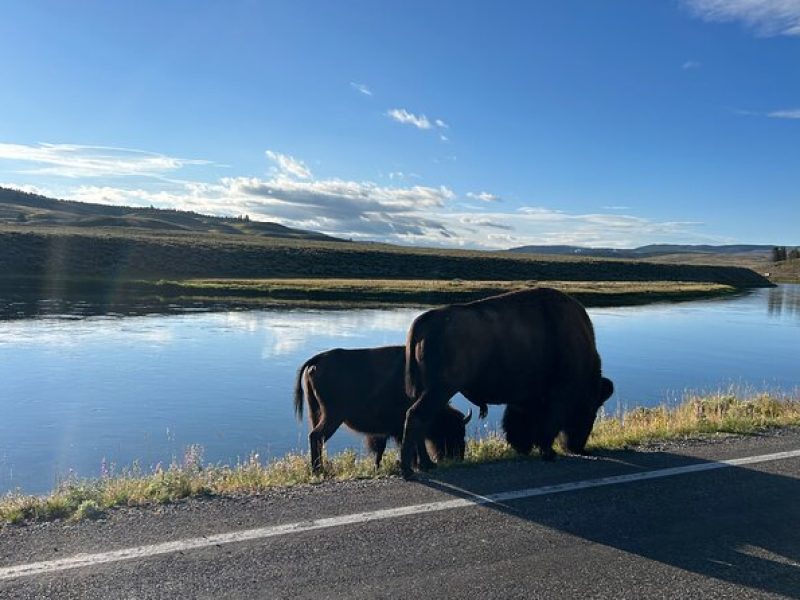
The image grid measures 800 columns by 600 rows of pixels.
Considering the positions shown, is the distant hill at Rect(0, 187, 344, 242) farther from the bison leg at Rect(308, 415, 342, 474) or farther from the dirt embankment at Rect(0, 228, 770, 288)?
the bison leg at Rect(308, 415, 342, 474)

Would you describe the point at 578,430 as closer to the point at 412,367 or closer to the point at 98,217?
the point at 412,367

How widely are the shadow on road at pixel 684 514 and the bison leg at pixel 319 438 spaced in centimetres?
160

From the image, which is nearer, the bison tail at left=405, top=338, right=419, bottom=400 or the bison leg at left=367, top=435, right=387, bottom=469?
the bison tail at left=405, top=338, right=419, bottom=400

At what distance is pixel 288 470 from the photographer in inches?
290

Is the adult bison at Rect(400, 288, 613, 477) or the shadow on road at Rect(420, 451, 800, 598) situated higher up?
the adult bison at Rect(400, 288, 613, 477)

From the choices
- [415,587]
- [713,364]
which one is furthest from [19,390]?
[713,364]

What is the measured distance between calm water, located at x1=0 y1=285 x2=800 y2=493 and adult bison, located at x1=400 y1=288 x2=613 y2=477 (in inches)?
212

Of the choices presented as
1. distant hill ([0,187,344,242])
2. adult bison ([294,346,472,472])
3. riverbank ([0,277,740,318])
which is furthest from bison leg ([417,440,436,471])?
distant hill ([0,187,344,242])

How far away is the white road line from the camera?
4.09m

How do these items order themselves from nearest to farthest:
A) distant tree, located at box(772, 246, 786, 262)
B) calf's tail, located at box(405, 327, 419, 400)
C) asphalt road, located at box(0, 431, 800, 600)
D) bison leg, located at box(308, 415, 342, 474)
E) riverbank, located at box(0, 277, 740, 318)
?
asphalt road, located at box(0, 431, 800, 600)
calf's tail, located at box(405, 327, 419, 400)
bison leg, located at box(308, 415, 342, 474)
riverbank, located at box(0, 277, 740, 318)
distant tree, located at box(772, 246, 786, 262)

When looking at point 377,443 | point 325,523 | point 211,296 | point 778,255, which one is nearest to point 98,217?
point 211,296

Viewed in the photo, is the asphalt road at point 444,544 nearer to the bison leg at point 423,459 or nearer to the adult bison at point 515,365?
the bison leg at point 423,459

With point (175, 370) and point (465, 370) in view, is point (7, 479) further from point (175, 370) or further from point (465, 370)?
point (175, 370)

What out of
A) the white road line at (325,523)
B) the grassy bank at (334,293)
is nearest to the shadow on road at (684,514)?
the white road line at (325,523)
